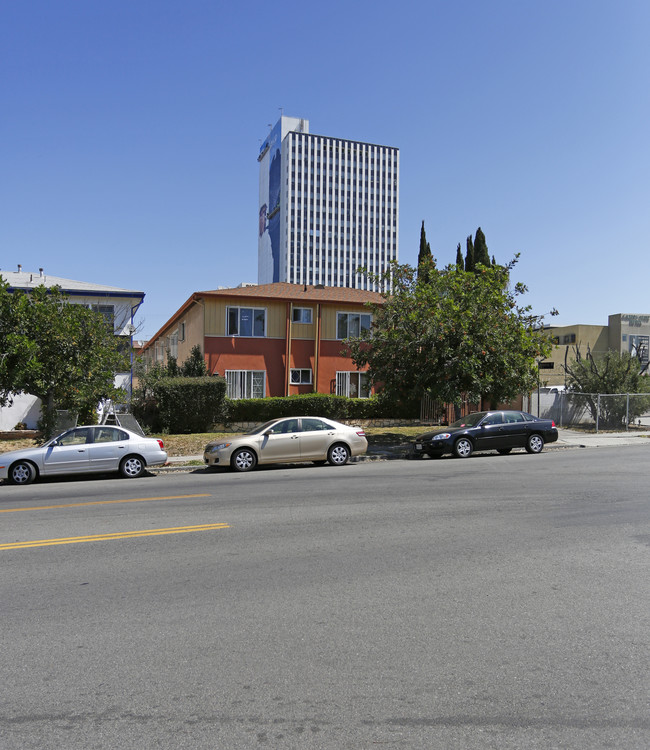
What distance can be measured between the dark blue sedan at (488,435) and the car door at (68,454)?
968cm

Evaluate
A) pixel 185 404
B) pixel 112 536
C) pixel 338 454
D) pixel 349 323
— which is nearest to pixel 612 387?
pixel 349 323

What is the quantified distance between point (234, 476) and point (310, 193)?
15844 cm

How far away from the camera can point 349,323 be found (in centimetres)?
3209

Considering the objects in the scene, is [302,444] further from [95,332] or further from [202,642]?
[202,642]

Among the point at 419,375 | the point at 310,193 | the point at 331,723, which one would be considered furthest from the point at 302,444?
the point at 310,193

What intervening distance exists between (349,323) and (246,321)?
5230mm

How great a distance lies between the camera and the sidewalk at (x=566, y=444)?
1851 centimetres

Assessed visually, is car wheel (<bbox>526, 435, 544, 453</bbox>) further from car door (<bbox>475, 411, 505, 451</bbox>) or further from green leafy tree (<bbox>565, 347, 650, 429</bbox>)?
green leafy tree (<bbox>565, 347, 650, 429</bbox>)

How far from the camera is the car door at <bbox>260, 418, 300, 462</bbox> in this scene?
16359 millimetres

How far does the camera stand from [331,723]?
11.8ft

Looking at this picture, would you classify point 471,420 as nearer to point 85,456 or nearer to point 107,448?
point 107,448

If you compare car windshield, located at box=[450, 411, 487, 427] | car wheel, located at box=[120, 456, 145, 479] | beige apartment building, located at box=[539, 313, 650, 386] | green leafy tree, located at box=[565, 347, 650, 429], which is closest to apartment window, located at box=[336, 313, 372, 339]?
green leafy tree, located at box=[565, 347, 650, 429]

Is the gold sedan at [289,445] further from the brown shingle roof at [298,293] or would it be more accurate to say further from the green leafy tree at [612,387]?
the green leafy tree at [612,387]

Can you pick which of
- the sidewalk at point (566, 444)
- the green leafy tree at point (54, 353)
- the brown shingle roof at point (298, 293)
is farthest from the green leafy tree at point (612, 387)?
the green leafy tree at point (54, 353)
